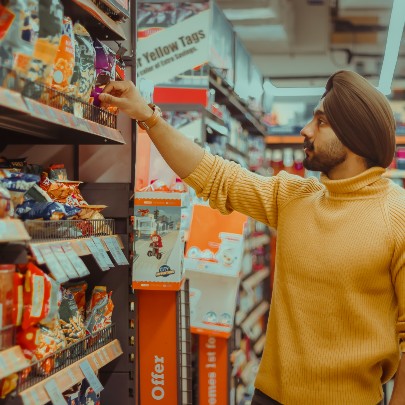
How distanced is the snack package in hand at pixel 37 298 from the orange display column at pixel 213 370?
2757 millimetres

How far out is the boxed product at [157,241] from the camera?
9.04ft

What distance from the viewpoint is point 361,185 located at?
244 cm

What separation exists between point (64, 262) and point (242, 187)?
0.97 meters

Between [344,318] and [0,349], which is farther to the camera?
[344,318]

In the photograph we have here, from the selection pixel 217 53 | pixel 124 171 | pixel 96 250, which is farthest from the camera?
pixel 217 53

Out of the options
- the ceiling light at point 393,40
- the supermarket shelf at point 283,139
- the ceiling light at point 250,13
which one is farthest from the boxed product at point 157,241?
the supermarket shelf at point 283,139

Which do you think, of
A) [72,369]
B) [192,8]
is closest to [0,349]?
[72,369]

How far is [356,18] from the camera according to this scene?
833 cm

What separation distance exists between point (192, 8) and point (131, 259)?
2600 millimetres

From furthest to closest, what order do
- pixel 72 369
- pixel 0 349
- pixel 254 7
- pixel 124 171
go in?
pixel 254 7
pixel 124 171
pixel 72 369
pixel 0 349

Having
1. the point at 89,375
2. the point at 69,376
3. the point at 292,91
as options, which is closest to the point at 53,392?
the point at 69,376

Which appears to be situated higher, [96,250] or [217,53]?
[217,53]

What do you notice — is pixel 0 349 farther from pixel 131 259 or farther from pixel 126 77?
pixel 126 77

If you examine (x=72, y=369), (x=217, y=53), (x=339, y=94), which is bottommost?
(x=72, y=369)
